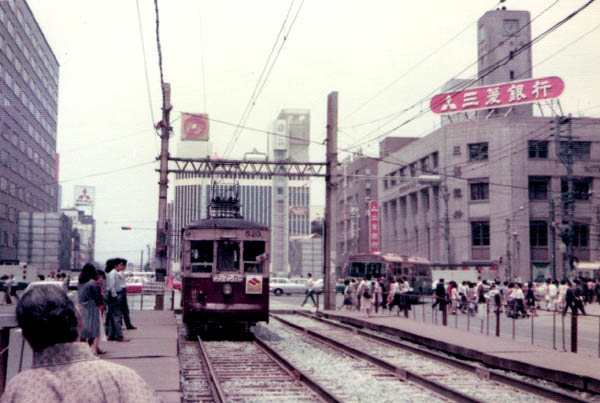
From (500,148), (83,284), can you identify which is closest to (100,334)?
(83,284)

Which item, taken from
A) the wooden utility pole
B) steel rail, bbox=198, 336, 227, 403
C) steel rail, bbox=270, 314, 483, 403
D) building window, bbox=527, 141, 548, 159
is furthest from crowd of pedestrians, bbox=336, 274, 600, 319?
building window, bbox=527, 141, 548, 159

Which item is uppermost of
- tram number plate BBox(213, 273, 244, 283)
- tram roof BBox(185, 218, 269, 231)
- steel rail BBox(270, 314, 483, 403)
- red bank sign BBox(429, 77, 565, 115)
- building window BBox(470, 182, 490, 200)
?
red bank sign BBox(429, 77, 565, 115)

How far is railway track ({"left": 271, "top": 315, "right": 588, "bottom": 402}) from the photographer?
9094 millimetres

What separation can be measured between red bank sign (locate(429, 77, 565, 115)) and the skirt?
43.6m

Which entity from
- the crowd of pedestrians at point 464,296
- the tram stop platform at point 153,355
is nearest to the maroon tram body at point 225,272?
the tram stop platform at point 153,355

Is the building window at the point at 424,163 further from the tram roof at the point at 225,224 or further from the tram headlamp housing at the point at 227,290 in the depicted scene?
the tram headlamp housing at the point at 227,290

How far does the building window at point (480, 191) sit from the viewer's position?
2271 inches

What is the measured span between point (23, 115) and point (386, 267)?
1987 inches

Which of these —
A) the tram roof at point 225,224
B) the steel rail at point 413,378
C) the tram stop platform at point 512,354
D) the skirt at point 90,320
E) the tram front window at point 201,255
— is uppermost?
the tram roof at point 225,224

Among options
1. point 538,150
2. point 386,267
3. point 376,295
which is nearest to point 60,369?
point 376,295

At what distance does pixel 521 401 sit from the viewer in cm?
889

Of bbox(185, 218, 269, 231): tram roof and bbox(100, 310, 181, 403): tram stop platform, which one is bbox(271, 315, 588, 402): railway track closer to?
bbox(185, 218, 269, 231): tram roof

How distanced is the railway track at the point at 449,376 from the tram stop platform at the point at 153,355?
3.54m

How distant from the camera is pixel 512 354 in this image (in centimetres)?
1212
